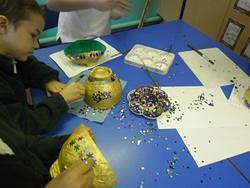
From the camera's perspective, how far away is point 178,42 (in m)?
1.38

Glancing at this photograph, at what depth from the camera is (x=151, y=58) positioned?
123cm

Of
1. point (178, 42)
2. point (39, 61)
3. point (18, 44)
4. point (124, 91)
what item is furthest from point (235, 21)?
point (18, 44)

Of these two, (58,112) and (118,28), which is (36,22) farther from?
(118,28)

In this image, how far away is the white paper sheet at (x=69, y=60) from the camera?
1.17 metres

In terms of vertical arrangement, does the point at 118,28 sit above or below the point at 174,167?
below

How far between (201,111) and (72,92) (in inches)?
18.8

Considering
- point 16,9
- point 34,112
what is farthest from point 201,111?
point 16,9

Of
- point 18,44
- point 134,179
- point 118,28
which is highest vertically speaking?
point 18,44

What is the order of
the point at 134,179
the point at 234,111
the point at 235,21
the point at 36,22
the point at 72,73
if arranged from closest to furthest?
the point at 134,179 → the point at 36,22 → the point at 234,111 → the point at 72,73 → the point at 235,21

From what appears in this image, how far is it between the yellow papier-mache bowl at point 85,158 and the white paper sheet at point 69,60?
1.48 feet

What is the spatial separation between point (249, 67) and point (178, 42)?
356 mm

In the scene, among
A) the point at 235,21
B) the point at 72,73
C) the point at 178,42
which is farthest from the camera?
the point at 235,21

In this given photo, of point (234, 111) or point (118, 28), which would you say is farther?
point (118, 28)

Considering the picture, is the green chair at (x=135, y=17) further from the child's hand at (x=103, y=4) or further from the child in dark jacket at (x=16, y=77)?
Result: the child in dark jacket at (x=16, y=77)
